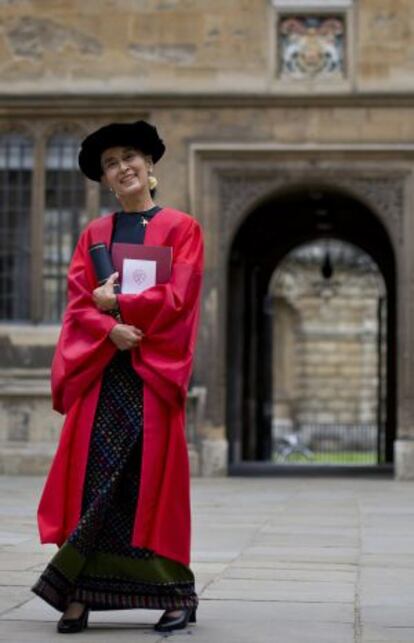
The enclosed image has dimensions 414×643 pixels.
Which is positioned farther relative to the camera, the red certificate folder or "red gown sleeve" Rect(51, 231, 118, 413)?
the red certificate folder

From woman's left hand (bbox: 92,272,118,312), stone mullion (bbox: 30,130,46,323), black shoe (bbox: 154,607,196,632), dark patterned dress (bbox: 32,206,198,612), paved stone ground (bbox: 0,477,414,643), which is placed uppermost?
stone mullion (bbox: 30,130,46,323)

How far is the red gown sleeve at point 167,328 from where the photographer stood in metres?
5.85

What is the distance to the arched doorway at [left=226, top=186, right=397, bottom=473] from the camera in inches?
885

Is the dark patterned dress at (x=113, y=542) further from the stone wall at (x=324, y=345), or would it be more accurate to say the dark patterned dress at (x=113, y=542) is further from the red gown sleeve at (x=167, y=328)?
the stone wall at (x=324, y=345)

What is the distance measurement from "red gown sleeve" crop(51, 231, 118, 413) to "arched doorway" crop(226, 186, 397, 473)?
46.6 ft

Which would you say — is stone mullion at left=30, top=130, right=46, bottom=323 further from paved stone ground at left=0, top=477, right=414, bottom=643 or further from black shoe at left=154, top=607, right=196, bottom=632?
black shoe at left=154, top=607, right=196, bottom=632

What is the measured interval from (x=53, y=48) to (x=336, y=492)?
21.8 ft

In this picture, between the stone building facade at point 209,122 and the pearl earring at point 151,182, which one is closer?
the pearl earring at point 151,182

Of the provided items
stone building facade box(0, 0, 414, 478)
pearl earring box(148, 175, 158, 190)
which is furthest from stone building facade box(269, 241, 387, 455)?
pearl earring box(148, 175, 158, 190)

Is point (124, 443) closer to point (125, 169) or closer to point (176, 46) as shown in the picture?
A: point (125, 169)

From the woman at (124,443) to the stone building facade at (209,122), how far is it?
11832 millimetres

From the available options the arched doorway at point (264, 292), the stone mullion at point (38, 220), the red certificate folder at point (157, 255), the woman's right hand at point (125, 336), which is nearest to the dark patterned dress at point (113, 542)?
the woman's right hand at point (125, 336)

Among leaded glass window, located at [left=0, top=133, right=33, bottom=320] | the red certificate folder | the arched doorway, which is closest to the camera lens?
the red certificate folder

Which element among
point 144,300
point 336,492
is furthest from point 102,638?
point 336,492
